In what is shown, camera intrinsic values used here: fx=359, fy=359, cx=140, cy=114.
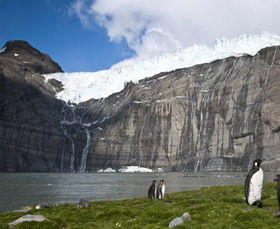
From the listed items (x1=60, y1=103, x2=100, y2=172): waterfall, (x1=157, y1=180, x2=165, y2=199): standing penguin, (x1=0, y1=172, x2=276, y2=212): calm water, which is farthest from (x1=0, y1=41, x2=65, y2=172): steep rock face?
(x1=157, y1=180, x2=165, y2=199): standing penguin

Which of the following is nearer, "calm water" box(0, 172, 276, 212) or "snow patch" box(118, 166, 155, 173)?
"calm water" box(0, 172, 276, 212)

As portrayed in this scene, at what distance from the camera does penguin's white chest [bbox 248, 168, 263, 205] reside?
48.5 ft

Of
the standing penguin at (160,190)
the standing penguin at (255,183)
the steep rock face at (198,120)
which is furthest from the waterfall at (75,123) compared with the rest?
the standing penguin at (255,183)

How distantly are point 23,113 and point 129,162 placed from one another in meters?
55.7

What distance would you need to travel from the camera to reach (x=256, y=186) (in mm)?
14930

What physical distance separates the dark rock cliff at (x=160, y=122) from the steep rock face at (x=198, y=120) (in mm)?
380

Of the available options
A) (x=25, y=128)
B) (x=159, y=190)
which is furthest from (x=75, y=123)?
(x=159, y=190)

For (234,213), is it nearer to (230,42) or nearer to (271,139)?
(271,139)

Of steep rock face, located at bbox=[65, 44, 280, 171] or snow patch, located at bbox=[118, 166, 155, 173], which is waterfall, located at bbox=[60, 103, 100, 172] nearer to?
steep rock face, located at bbox=[65, 44, 280, 171]

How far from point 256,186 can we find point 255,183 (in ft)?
0.53

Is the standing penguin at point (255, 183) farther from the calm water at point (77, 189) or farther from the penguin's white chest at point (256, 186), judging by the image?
the calm water at point (77, 189)

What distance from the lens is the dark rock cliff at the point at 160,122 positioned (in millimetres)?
135625

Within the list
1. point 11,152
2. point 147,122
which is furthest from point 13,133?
point 147,122

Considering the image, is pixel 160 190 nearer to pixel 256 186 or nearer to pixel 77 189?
pixel 256 186
